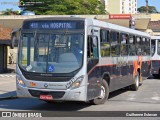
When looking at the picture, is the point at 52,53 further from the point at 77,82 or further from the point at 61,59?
the point at 77,82

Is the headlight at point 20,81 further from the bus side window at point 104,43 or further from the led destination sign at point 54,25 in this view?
the bus side window at point 104,43

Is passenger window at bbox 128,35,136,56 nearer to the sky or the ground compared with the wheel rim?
nearer to the sky

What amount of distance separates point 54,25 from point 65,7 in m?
62.3

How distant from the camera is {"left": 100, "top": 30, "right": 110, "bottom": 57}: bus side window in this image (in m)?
13.5

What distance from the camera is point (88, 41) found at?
39.8 ft

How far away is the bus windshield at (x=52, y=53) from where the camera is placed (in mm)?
11781

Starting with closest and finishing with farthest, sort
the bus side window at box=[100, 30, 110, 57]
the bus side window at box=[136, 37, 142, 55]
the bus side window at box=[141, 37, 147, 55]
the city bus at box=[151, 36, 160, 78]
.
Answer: the bus side window at box=[100, 30, 110, 57] → the bus side window at box=[136, 37, 142, 55] → the bus side window at box=[141, 37, 147, 55] → the city bus at box=[151, 36, 160, 78]

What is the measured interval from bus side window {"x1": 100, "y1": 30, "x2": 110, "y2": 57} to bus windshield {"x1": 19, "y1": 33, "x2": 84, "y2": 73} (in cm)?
166

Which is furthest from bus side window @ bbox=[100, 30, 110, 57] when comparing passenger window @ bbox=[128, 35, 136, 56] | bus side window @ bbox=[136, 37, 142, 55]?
bus side window @ bbox=[136, 37, 142, 55]

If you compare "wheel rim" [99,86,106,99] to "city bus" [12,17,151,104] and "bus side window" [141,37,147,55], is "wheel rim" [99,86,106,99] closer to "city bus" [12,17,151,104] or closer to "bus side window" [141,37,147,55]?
"city bus" [12,17,151,104]

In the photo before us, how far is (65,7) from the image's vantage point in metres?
73.9

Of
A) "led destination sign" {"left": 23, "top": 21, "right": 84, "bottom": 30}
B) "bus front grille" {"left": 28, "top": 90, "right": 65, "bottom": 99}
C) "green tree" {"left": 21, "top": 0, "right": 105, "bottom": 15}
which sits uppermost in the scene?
"green tree" {"left": 21, "top": 0, "right": 105, "bottom": 15}

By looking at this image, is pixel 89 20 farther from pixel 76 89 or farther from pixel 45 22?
pixel 76 89

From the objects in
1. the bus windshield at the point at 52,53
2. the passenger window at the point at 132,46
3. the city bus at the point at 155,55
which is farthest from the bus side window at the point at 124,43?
the city bus at the point at 155,55
